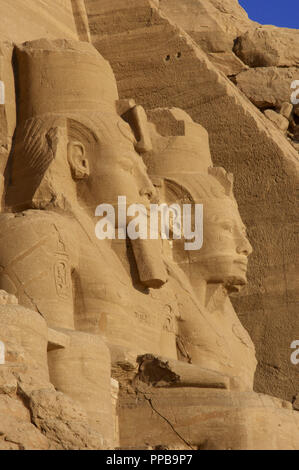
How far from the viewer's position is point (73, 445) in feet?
21.5

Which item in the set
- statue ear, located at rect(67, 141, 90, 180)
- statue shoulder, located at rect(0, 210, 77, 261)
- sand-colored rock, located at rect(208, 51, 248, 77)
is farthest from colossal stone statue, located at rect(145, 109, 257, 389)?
sand-colored rock, located at rect(208, 51, 248, 77)

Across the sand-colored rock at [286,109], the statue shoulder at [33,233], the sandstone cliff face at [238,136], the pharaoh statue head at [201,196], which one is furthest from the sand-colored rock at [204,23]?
the statue shoulder at [33,233]

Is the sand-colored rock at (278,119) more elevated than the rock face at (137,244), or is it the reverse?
the sand-colored rock at (278,119)

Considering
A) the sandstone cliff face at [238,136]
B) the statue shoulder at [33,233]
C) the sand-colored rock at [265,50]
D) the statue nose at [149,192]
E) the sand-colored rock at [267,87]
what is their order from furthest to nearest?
the sand-colored rock at [265,50] < the sand-colored rock at [267,87] < the sandstone cliff face at [238,136] < the statue nose at [149,192] < the statue shoulder at [33,233]

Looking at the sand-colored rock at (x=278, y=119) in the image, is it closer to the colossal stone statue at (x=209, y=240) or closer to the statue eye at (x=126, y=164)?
the colossal stone statue at (x=209, y=240)

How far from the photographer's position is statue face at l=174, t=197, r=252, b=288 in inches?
436

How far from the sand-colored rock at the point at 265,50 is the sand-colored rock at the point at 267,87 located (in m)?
0.29

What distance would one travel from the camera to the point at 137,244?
9875 mm

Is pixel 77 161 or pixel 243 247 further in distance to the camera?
pixel 243 247

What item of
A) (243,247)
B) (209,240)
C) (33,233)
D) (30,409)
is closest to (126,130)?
(209,240)

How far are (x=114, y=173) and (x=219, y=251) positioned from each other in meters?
1.47

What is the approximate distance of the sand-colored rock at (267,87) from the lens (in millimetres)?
14664

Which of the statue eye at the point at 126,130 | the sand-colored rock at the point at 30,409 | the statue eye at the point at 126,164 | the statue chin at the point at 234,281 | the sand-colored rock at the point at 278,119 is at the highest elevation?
the sand-colored rock at the point at 278,119

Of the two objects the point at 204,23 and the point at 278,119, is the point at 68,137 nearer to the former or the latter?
the point at 278,119
